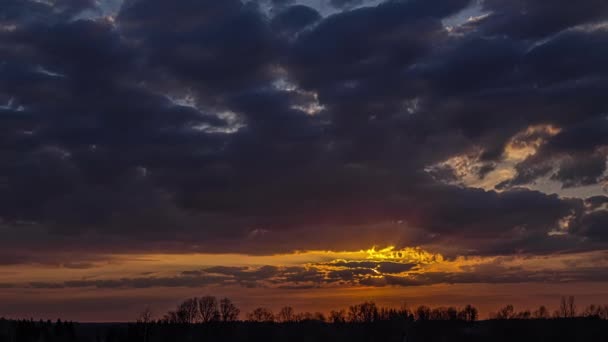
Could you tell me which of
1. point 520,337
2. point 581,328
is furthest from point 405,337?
point 581,328

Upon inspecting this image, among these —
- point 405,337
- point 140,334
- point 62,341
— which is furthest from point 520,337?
point 62,341

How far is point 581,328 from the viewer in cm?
19812

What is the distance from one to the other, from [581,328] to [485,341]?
26212 mm

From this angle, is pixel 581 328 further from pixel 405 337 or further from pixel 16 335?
pixel 16 335

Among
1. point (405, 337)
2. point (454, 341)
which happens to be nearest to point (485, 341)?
point (454, 341)

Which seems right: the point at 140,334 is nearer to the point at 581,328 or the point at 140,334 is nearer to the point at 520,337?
the point at 520,337

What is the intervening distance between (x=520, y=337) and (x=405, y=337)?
99.2ft

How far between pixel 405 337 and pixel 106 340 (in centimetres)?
7872

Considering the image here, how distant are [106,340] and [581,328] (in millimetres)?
125326

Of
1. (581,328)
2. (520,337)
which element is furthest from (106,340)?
(581,328)

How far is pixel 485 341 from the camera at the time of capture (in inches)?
7756

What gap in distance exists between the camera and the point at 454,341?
655ft

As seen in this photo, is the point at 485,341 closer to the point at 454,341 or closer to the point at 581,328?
the point at 454,341

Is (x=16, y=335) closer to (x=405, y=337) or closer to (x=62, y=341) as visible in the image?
(x=62, y=341)
